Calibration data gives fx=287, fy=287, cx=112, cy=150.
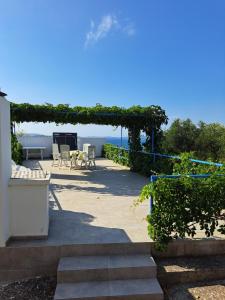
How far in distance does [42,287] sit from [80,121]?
747 centimetres

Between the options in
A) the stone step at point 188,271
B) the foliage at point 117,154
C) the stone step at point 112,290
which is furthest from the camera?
the foliage at point 117,154

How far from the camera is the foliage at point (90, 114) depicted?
9.51 m

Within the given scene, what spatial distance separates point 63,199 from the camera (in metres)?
6.14

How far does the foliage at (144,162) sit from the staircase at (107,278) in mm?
2368

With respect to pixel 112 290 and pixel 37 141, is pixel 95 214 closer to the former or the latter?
pixel 112 290

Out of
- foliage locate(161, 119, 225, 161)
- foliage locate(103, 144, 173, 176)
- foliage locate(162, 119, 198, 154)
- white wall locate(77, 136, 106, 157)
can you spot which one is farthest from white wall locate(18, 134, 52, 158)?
foliage locate(162, 119, 198, 154)

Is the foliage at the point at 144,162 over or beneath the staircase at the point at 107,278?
over

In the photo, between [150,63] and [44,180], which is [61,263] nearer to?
[44,180]

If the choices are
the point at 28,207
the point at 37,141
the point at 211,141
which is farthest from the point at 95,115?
the point at 211,141

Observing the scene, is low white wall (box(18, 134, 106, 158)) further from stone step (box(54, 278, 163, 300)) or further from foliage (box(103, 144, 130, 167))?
stone step (box(54, 278, 163, 300))

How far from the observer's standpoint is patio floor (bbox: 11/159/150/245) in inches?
144

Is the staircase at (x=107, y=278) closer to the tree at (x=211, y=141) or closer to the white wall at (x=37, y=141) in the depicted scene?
the tree at (x=211, y=141)

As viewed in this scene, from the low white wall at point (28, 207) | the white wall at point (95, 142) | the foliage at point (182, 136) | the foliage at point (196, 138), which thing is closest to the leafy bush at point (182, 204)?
the low white wall at point (28, 207)

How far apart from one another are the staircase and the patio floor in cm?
27
